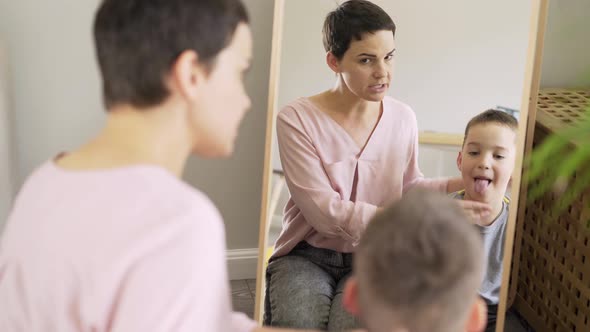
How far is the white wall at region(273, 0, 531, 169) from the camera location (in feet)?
5.68

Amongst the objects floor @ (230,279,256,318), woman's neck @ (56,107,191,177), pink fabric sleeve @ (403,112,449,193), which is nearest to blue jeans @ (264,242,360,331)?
pink fabric sleeve @ (403,112,449,193)

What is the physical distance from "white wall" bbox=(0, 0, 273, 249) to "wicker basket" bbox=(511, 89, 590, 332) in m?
0.79

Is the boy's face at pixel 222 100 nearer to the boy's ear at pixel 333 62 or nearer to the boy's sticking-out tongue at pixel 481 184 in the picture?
the boy's ear at pixel 333 62

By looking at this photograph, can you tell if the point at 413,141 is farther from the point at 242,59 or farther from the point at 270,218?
the point at 242,59

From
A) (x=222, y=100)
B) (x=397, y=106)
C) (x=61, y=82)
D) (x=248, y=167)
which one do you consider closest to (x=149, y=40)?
(x=222, y=100)

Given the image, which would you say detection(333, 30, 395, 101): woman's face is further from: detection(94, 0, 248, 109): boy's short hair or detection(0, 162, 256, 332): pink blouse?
detection(0, 162, 256, 332): pink blouse

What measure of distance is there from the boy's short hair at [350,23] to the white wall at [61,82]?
454mm

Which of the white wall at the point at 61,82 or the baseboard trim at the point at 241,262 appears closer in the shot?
the white wall at the point at 61,82

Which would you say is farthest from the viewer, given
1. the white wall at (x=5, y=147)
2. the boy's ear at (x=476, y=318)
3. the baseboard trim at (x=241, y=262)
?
the baseboard trim at (x=241, y=262)

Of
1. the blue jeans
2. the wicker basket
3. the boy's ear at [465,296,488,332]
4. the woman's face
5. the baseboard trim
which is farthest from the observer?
the baseboard trim

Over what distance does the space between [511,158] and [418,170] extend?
0.21 metres

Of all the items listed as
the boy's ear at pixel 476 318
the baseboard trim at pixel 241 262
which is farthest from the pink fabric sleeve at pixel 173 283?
the baseboard trim at pixel 241 262

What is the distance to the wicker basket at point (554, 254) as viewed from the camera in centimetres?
182

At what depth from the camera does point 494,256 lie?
5.73 feet
